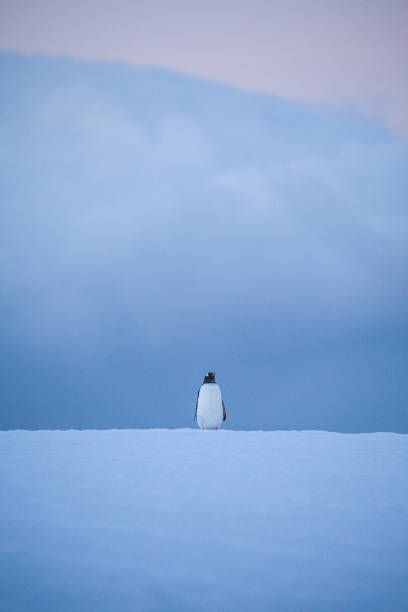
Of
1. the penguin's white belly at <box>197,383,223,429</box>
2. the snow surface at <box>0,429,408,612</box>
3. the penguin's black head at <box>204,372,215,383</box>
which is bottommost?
the snow surface at <box>0,429,408,612</box>

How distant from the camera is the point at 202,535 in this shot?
272 centimetres

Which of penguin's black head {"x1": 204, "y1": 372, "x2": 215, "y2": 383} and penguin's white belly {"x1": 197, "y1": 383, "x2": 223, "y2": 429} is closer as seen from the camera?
penguin's white belly {"x1": 197, "y1": 383, "x2": 223, "y2": 429}

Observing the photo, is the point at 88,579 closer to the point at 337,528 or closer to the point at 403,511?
the point at 337,528

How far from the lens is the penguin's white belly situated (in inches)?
402

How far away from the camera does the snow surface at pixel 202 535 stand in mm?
2020

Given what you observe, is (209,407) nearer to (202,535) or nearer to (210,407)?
(210,407)

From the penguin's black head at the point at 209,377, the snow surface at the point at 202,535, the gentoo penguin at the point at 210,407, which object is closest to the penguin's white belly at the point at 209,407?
the gentoo penguin at the point at 210,407

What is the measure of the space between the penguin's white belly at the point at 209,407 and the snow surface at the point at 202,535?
4.82 metres

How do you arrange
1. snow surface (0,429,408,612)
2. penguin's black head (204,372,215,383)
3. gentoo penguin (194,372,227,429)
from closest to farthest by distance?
1. snow surface (0,429,408,612)
2. gentoo penguin (194,372,227,429)
3. penguin's black head (204,372,215,383)

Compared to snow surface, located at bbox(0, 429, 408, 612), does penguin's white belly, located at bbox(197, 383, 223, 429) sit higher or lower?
higher

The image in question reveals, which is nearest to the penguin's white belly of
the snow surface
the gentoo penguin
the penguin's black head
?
the gentoo penguin

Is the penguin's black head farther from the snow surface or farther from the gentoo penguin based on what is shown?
the snow surface

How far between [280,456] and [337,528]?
118 inches

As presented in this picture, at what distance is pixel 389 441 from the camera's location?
7504 millimetres
